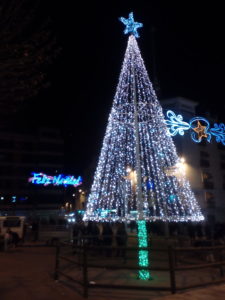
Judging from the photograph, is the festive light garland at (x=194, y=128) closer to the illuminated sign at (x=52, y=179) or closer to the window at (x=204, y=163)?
the window at (x=204, y=163)

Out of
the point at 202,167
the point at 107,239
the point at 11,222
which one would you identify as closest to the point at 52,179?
the point at 202,167

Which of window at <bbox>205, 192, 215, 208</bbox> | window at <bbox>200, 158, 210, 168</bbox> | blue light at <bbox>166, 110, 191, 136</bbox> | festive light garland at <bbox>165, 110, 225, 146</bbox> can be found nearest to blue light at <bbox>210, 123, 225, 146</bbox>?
festive light garland at <bbox>165, 110, 225, 146</bbox>

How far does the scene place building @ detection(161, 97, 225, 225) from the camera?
139 ft

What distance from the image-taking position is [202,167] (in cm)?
4481

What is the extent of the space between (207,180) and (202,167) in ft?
6.42

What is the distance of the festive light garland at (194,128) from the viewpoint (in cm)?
2545

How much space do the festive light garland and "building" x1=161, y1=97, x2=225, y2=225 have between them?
1056 cm

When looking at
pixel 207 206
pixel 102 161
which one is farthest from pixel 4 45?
pixel 207 206

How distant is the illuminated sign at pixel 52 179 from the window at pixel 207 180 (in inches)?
763

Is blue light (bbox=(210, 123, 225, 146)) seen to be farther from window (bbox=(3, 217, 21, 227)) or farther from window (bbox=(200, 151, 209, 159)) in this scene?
window (bbox=(3, 217, 21, 227))

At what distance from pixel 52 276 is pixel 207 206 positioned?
123ft

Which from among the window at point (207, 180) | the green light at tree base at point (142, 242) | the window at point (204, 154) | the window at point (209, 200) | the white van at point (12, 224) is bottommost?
the green light at tree base at point (142, 242)

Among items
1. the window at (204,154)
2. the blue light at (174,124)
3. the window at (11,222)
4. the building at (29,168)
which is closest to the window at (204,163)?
the window at (204,154)

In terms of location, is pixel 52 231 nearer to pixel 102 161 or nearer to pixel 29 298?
pixel 102 161
